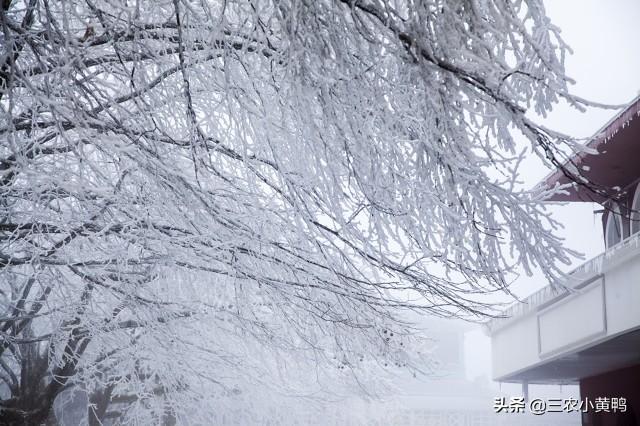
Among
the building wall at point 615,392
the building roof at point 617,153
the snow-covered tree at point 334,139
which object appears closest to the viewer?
the snow-covered tree at point 334,139

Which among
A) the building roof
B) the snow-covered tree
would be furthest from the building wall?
the snow-covered tree

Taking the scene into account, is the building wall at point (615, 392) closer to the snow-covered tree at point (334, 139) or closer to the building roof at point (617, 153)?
the building roof at point (617, 153)

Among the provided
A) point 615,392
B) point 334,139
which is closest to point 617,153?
point 615,392

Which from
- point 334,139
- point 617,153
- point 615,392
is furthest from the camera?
point 615,392

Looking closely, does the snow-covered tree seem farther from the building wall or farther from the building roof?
the building wall

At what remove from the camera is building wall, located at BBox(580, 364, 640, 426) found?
647 inches

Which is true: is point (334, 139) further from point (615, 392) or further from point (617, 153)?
point (615, 392)

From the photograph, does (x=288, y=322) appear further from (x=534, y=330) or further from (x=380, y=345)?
(x=534, y=330)

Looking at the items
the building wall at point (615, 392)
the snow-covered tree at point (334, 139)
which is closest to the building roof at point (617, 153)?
the building wall at point (615, 392)

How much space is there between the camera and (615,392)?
1891 cm

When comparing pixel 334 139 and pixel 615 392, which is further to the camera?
pixel 615 392

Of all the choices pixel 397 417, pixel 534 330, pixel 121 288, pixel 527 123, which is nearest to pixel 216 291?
pixel 121 288

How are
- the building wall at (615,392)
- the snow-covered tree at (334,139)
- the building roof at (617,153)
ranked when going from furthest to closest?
the building wall at (615,392), the building roof at (617,153), the snow-covered tree at (334,139)

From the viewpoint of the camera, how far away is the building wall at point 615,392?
16.4 m
